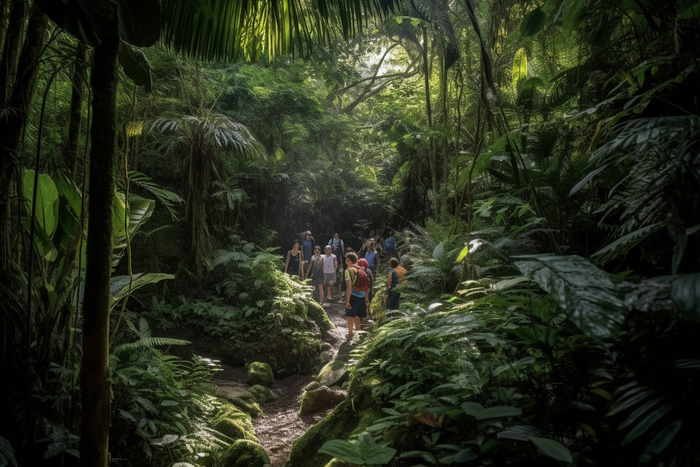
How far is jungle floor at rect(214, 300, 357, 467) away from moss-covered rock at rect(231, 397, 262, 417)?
0.10 meters

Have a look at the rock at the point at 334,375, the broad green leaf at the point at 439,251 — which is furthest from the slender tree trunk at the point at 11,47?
the rock at the point at 334,375

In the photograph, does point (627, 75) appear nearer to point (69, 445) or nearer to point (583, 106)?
point (583, 106)

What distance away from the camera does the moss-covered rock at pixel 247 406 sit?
232 inches

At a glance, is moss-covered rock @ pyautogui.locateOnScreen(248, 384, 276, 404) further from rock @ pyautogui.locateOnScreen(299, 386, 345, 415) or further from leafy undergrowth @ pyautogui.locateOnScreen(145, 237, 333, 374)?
leafy undergrowth @ pyautogui.locateOnScreen(145, 237, 333, 374)

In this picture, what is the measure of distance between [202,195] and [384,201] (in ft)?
26.7

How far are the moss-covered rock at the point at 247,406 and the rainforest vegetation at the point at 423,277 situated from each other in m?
0.03

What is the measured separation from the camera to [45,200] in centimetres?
318

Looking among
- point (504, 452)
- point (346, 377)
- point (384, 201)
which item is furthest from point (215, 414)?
point (384, 201)

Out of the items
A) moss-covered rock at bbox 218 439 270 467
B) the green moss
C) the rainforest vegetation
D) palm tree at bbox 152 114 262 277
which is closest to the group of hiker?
the green moss

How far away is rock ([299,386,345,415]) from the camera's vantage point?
577 cm

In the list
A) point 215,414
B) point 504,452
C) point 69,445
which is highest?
point 504,452

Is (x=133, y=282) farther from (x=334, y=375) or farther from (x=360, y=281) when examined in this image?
(x=360, y=281)

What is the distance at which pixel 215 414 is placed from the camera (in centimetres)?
512

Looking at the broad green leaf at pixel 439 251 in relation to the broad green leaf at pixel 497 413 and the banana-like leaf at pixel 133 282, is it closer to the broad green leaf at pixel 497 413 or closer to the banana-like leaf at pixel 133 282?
the banana-like leaf at pixel 133 282
